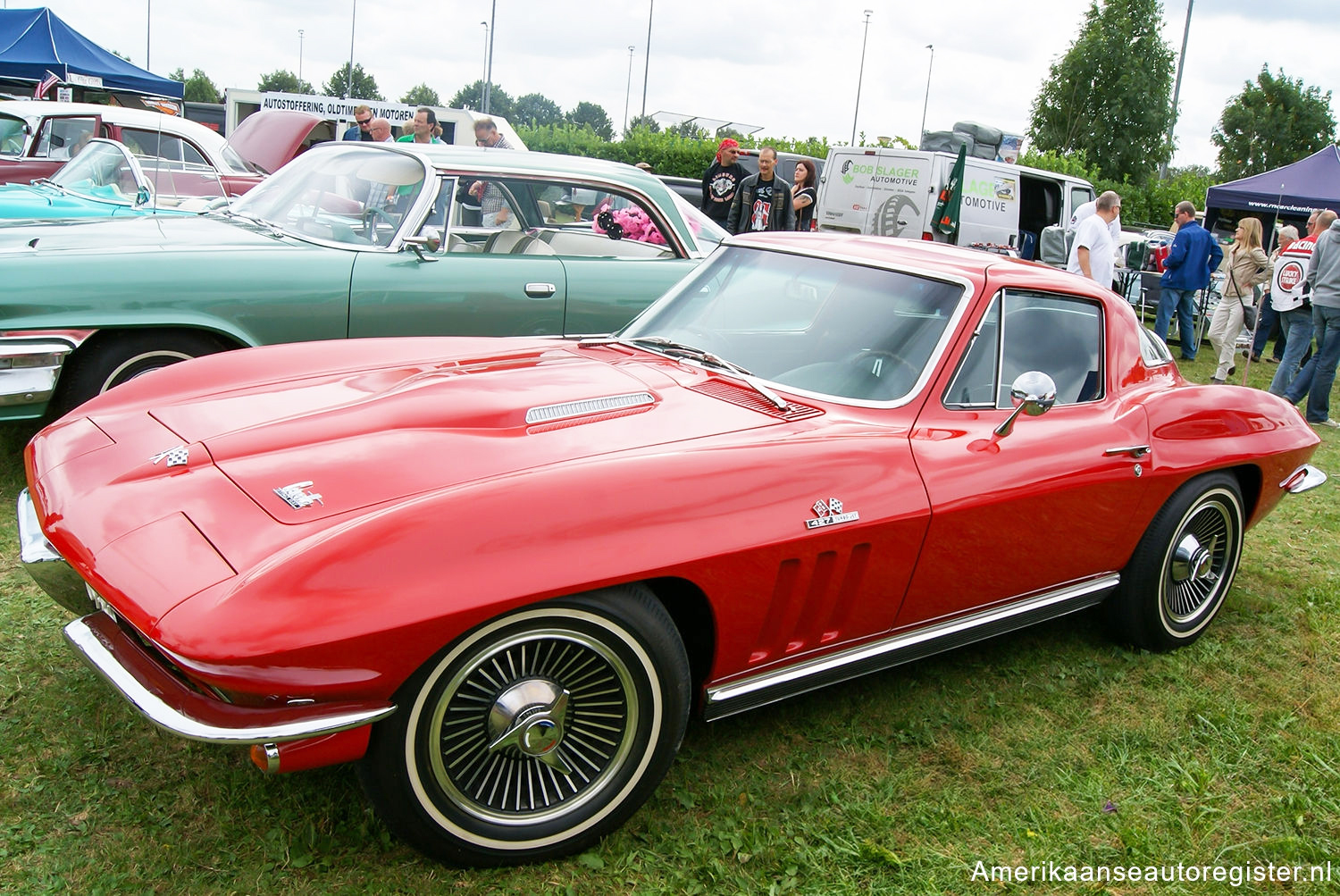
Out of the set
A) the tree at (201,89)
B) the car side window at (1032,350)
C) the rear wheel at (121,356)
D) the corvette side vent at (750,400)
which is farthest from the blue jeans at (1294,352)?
the tree at (201,89)

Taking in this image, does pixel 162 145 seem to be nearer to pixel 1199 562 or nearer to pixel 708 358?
pixel 708 358

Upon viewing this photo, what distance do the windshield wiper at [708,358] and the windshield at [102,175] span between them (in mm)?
5559

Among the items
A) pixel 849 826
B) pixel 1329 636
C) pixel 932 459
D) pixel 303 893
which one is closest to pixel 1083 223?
pixel 1329 636

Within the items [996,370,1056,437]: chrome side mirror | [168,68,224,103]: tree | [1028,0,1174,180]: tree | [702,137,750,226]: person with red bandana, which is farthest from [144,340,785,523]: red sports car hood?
[168,68,224,103]: tree

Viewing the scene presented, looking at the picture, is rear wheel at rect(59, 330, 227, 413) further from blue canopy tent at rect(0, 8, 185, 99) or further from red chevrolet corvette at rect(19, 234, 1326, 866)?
blue canopy tent at rect(0, 8, 185, 99)

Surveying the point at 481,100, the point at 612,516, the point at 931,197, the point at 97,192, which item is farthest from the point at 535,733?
the point at 481,100

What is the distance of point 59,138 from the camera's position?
1002 cm

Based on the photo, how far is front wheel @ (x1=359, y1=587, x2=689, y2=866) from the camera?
2096 mm

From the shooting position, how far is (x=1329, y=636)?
4.06 metres

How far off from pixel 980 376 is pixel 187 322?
3.32 meters

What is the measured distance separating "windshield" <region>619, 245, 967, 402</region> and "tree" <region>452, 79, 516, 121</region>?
10183cm

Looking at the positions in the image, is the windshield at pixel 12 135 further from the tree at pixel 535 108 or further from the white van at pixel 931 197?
the tree at pixel 535 108

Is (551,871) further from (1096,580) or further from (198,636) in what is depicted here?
(1096,580)

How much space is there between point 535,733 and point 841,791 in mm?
970
